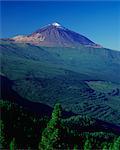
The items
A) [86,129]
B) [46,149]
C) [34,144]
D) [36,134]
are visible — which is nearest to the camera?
[46,149]

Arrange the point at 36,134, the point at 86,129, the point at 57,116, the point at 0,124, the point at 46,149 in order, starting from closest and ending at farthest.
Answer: the point at 57,116
the point at 46,149
the point at 0,124
the point at 36,134
the point at 86,129

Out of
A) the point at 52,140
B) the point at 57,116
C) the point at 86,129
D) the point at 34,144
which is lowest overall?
the point at 86,129

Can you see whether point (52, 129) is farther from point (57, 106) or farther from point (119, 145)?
point (119, 145)

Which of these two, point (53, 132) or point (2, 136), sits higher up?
point (53, 132)

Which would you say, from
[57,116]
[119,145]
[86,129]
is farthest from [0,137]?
[86,129]

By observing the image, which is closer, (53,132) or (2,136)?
(53,132)

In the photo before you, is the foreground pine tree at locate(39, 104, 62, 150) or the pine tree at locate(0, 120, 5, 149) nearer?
the foreground pine tree at locate(39, 104, 62, 150)

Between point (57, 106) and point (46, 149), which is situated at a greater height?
point (57, 106)

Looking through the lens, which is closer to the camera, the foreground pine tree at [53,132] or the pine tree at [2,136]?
the foreground pine tree at [53,132]
